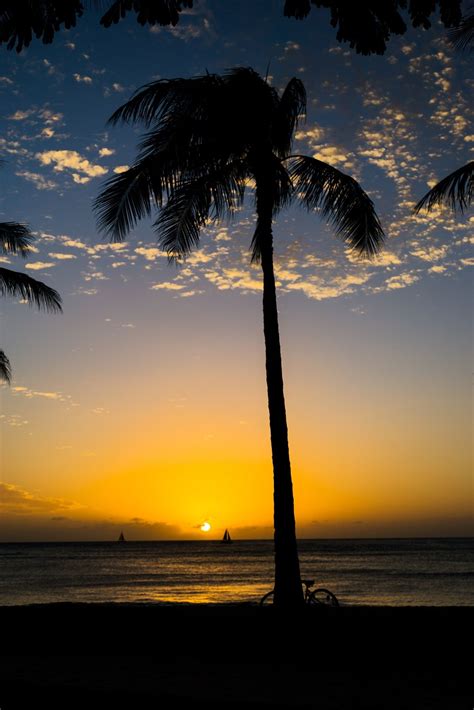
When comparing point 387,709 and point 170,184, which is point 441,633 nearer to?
point 387,709

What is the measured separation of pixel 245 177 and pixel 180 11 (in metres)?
9.11

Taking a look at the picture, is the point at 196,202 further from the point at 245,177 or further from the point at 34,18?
the point at 34,18

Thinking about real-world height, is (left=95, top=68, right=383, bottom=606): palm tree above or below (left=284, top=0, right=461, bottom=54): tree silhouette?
above

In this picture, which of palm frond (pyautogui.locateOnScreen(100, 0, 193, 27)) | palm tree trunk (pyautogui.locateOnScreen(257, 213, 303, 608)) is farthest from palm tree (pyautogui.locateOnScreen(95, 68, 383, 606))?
palm frond (pyautogui.locateOnScreen(100, 0, 193, 27))

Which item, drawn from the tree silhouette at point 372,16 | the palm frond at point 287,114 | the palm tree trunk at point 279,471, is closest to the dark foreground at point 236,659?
the palm tree trunk at point 279,471

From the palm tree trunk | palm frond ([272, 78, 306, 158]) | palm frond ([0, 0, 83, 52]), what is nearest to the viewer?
palm frond ([0, 0, 83, 52])

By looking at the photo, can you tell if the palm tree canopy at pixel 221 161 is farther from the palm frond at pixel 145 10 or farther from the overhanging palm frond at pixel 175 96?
the palm frond at pixel 145 10

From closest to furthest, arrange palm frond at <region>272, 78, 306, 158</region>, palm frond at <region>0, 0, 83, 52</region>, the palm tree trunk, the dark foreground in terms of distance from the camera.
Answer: palm frond at <region>0, 0, 83, 52</region>
the dark foreground
the palm tree trunk
palm frond at <region>272, 78, 306, 158</region>

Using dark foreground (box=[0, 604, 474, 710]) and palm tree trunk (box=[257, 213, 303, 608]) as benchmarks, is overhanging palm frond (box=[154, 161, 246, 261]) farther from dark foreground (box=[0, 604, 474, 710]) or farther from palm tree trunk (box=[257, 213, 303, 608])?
dark foreground (box=[0, 604, 474, 710])

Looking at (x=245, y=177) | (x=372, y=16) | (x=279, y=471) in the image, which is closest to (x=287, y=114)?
(x=245, y=177)

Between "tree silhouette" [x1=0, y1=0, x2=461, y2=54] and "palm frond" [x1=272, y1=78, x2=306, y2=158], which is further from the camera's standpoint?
"palm frond" [x1=272, y1=78, x2=306, y2=158]

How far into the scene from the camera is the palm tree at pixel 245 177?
43.7ft

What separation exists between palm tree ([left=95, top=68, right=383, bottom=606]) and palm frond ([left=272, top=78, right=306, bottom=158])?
0.06 feet

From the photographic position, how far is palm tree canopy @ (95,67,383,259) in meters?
13.7
